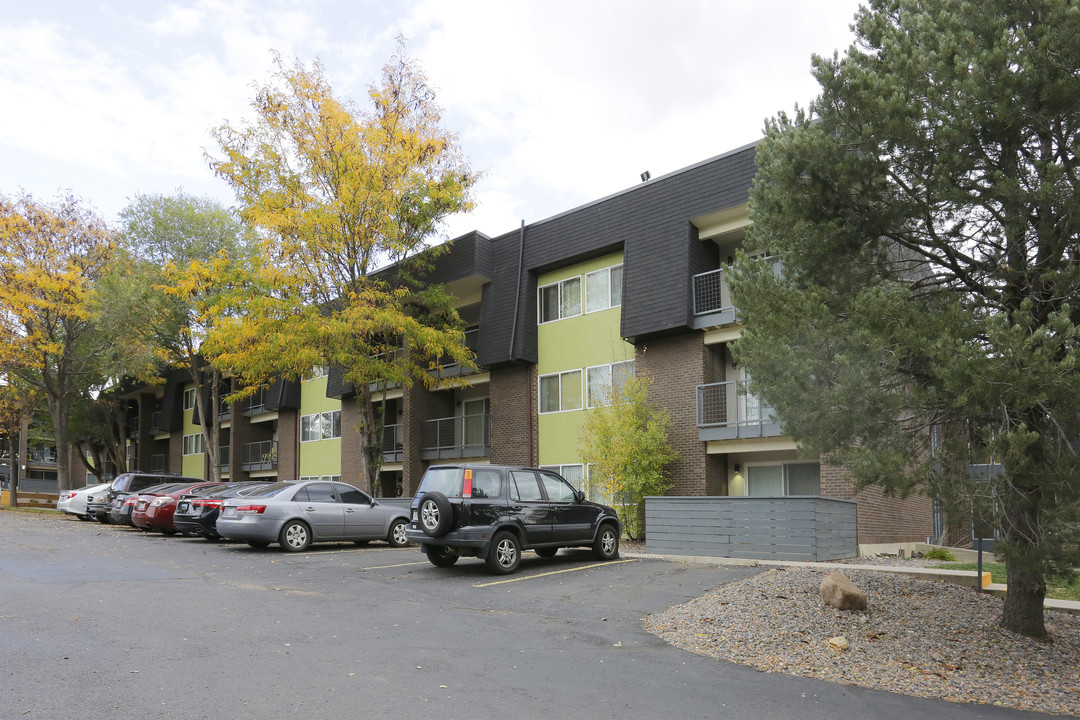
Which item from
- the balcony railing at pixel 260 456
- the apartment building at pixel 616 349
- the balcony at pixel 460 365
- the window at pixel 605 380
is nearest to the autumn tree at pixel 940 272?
the apartment building at pixel 616 349

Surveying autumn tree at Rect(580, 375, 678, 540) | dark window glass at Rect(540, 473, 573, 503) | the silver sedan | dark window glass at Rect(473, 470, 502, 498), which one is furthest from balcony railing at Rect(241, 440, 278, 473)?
dark window glass at Rect(473, 470, 502, 498)

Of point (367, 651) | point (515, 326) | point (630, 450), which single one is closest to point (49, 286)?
point (515, 326)

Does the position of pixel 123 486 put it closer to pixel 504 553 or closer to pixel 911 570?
pixel 504 553

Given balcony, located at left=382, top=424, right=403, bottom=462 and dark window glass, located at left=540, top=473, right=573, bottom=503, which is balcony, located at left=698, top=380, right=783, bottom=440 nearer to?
dark window glass, located at left=540, top=473, right=573, bottom=503

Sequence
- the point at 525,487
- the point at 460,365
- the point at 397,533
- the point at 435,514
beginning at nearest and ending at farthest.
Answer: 1. the point at 435,514
2. the point at 525,487
3. the point at 397,533
4. the point at 460,365

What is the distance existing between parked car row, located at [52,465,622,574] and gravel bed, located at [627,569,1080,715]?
360 centimetres

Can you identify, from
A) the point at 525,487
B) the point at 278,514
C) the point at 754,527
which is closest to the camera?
the point at 525,487

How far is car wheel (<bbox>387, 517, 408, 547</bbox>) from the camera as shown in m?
18.4

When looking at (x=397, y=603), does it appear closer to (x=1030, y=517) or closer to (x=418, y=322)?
(x=1030, y=517)

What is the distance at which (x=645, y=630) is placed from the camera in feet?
30.6

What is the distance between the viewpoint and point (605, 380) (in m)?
22.1

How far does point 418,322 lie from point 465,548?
11633 millimetres

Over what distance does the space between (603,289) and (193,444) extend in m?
32.0

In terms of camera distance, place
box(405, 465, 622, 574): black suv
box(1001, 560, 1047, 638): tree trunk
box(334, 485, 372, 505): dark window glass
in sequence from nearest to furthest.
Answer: box(1001, 560, 1047, 638): tree trunk → box(405, 465, 622, 574): black suv → box(334, 485, 372, 505): dark window glass
